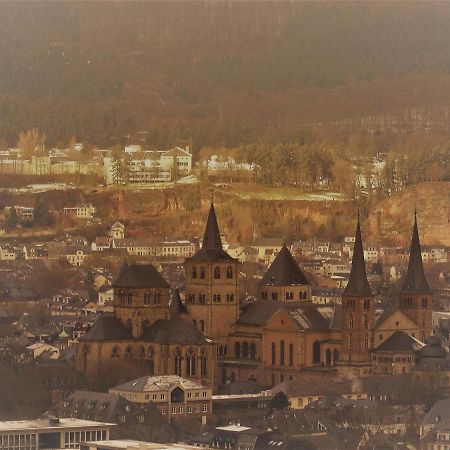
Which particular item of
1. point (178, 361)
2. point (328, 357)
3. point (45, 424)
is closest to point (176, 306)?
point (178, 361)

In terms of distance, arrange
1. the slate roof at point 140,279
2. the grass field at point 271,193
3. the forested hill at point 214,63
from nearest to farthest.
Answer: the slate roof at point 140,279
the forested hill at point 214,63
the grass field at point 271,193

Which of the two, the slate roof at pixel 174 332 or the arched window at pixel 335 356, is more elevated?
the slate roof at pixel 174 332

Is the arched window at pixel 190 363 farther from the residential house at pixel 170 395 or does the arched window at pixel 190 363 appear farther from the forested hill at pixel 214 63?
the forested hill at pixel 214 63

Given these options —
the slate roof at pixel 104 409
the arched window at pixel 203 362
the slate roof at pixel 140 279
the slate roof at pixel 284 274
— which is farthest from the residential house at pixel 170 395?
the slate roof at pixel 284 274

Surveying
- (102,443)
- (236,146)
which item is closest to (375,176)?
(236,146)

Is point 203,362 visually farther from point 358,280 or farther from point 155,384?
point 155,384

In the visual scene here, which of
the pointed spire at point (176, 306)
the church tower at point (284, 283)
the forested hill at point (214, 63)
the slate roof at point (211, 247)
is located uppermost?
the forested hill at point (214, 63)

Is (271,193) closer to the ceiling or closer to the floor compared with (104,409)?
closer to the ceiling
